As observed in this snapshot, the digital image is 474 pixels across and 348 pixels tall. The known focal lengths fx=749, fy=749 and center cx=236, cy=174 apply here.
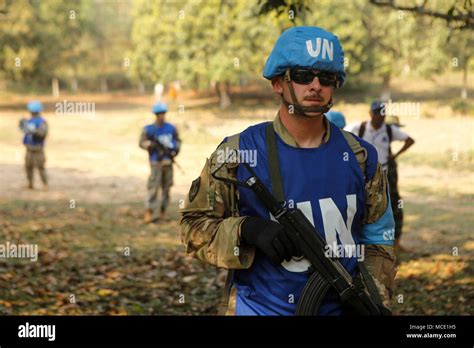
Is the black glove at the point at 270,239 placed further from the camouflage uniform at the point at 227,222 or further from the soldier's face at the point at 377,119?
the soldier's face at the point at 377,119

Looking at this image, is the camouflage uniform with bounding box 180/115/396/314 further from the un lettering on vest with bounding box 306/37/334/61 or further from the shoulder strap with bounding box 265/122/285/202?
the un lettering on vest with bounding box 306/37/334/61

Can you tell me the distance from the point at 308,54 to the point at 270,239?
0.67m

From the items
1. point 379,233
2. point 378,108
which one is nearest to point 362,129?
point 378,108

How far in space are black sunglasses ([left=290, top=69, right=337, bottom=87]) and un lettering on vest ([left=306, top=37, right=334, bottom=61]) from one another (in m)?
0.06

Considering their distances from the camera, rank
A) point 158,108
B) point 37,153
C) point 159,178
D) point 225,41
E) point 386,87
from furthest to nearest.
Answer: point 386,87, point 225,41, point 37,153, point 159,178, point 158,108

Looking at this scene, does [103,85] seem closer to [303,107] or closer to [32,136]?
[32,136]

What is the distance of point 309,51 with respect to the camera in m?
2.64

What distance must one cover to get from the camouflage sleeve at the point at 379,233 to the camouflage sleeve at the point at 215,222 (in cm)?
46

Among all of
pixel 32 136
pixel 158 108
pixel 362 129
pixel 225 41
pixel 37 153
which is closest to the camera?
pixel 362 129

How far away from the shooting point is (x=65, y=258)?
9.71 metres

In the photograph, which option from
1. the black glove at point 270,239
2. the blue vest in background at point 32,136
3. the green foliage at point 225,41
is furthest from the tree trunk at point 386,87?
the black glove at point 270,239

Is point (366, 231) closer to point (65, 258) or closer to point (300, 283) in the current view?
point (300, 283)

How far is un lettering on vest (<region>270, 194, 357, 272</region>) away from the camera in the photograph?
2.60 m

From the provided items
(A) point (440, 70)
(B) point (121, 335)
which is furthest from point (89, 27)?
(B) point (121, 335)
